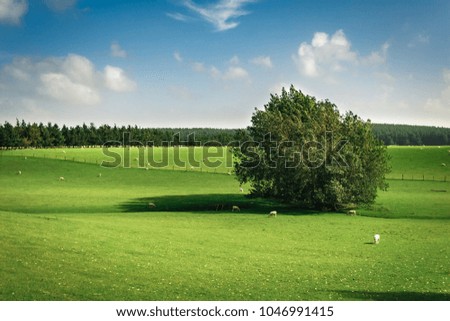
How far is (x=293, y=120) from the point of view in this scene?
6394cm

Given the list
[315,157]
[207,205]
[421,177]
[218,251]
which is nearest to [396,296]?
[218,251]

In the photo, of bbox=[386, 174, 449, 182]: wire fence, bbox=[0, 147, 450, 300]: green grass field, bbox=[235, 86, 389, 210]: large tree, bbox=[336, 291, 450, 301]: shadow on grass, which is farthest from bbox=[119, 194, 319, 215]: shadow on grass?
bbox=[386, 174, 449, 182]: wire fence

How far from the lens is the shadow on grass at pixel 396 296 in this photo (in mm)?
21281

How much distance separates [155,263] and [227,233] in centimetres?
1544

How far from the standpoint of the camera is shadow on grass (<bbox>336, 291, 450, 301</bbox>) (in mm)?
21281

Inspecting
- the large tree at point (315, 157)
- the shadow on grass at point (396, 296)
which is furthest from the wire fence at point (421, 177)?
the shadow on grass at point (396, 296)

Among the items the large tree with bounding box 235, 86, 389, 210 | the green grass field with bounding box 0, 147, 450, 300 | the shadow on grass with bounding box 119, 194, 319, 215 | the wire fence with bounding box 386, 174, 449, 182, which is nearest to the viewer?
the green grass field with bounding box 0, 147, 450, 300

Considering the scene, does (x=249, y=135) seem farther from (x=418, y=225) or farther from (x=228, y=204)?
(x=418, y=225)

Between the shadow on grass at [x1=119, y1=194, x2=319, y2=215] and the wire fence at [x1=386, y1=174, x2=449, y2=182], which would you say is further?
the wire fence at [x1=386, y1=174, x2=449, y2=182]

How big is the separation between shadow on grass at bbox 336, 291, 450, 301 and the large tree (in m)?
34.1

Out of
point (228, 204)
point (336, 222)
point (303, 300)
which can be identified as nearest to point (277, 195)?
point (228, 204)

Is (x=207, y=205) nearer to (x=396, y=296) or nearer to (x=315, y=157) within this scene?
(x=315, y=157)

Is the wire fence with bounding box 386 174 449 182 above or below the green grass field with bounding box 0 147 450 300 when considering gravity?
above

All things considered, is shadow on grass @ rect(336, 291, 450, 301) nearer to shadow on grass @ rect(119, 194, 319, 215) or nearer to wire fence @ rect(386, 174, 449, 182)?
shadow on grass @ rect(119, 194, 319, 215)
